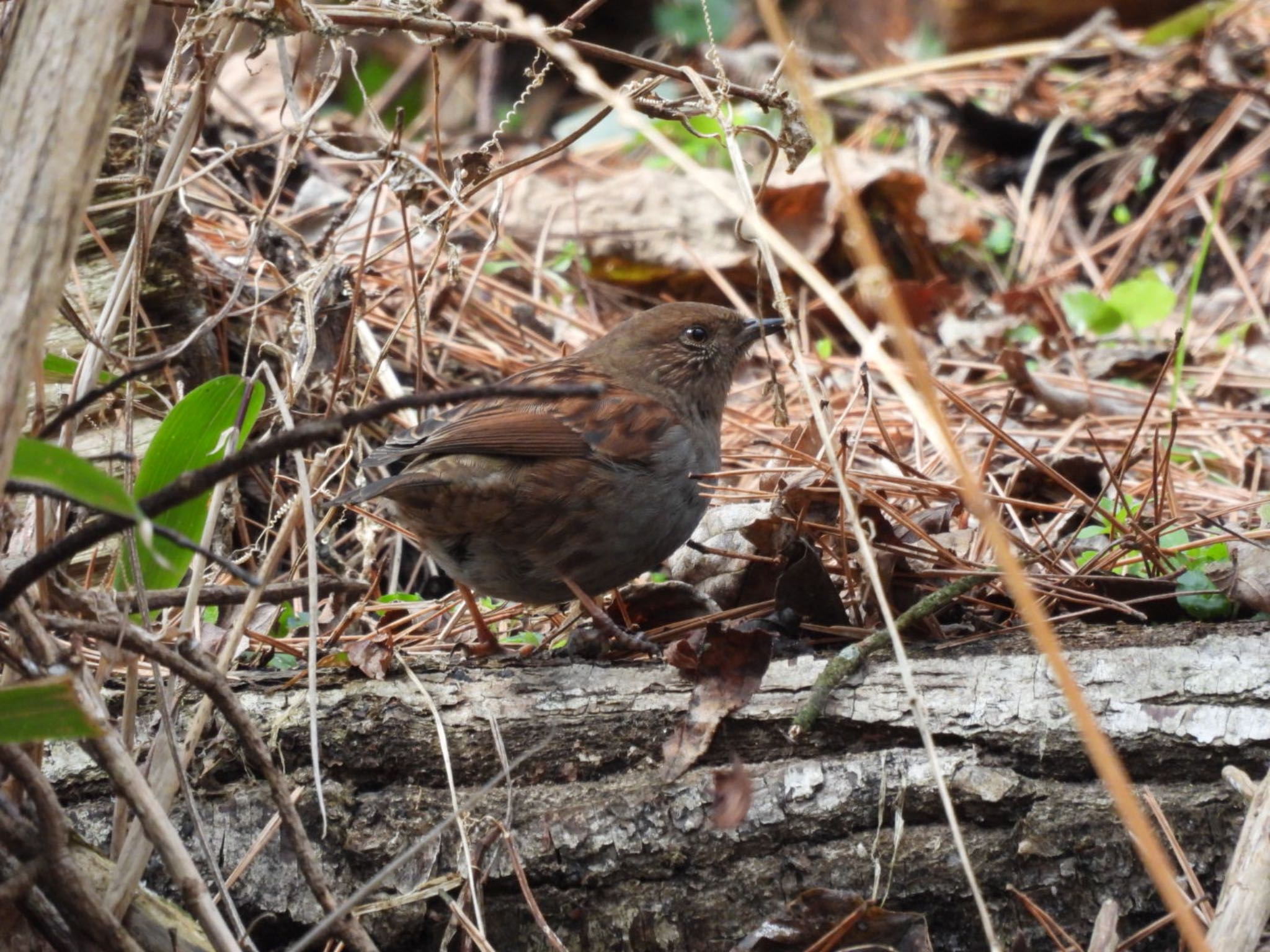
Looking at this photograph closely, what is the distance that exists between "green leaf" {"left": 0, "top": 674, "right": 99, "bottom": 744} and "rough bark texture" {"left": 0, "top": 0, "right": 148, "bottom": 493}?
0.29 m

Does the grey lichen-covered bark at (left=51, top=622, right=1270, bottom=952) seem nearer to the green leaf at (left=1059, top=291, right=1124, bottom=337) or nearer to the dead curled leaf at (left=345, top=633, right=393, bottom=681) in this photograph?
the dead curled leaf at (left=345, top=633, right=393, bottom=681)

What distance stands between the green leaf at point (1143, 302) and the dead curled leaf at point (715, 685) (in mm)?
3522

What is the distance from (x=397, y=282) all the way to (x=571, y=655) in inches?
87.4

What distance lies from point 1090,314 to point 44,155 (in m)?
5.01

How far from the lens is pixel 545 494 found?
12.3 ft

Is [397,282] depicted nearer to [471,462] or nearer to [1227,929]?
[471,462]

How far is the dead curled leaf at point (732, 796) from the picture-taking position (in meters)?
2.67

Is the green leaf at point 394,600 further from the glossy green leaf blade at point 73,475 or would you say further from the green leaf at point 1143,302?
the green leaf at point 1143,302

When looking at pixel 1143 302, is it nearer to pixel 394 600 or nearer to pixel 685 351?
pixel 685 351

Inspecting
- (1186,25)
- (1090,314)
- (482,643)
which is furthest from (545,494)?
(1186,25)

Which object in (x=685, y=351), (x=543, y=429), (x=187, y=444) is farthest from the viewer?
(x=685, y=351)

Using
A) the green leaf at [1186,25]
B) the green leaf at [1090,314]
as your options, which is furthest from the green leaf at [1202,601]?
the green leaf at [1186,25]

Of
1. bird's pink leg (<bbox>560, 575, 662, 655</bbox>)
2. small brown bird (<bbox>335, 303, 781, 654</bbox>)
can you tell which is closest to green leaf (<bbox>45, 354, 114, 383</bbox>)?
small brown bird (<bbox>335, 303, 781, 654</bbox>)

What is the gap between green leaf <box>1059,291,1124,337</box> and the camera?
18.6 ft
